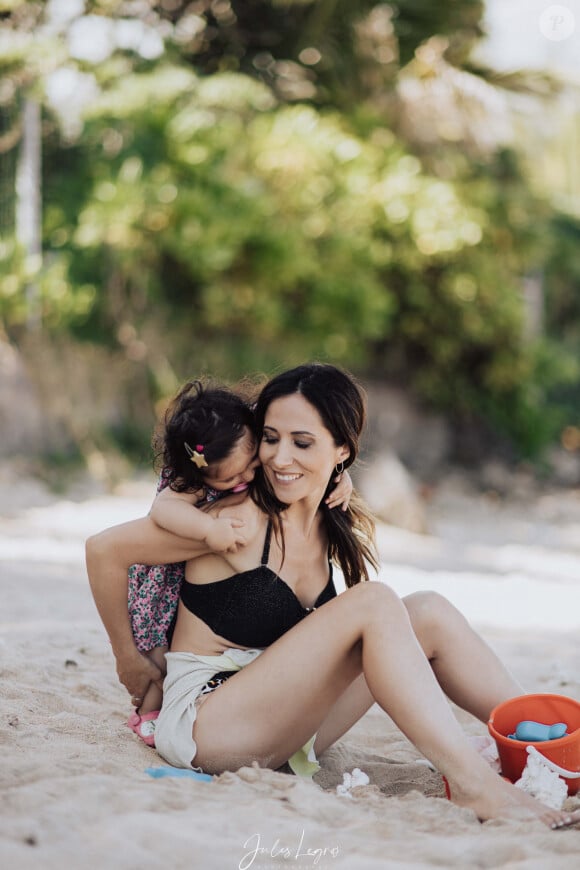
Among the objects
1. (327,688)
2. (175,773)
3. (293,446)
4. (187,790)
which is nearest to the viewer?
(187,790)

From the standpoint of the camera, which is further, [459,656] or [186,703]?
[459,656]

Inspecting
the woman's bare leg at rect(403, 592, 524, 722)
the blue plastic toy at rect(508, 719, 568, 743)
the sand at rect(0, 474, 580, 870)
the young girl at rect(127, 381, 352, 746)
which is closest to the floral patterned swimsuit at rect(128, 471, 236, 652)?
the young girl at rect(127, 381, 352, 746)

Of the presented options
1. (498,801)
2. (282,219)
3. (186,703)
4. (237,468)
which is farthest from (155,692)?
(282,219)

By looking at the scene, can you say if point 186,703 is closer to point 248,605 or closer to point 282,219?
point 248,605

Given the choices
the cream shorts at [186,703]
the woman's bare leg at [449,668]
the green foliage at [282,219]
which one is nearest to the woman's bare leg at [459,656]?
the woman's bare leg at [449,668]

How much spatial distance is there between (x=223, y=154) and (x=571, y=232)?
317 inches

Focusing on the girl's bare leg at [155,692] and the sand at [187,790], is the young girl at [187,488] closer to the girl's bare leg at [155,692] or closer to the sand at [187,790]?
the girl's bare leg at [155,692]

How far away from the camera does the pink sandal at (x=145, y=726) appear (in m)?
2.68

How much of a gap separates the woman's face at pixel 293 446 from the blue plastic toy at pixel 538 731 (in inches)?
34.2

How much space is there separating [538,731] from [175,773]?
96cm

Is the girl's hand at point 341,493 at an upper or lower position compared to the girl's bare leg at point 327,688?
upper

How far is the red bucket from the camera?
8.13ft

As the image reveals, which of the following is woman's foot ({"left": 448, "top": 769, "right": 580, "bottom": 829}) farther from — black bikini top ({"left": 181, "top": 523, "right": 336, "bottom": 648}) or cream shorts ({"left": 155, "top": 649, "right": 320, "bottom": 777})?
black bikini top ({"left": 181, "top": 523, "right": 336, "bottom": 648})

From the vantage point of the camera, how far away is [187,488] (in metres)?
2.58
